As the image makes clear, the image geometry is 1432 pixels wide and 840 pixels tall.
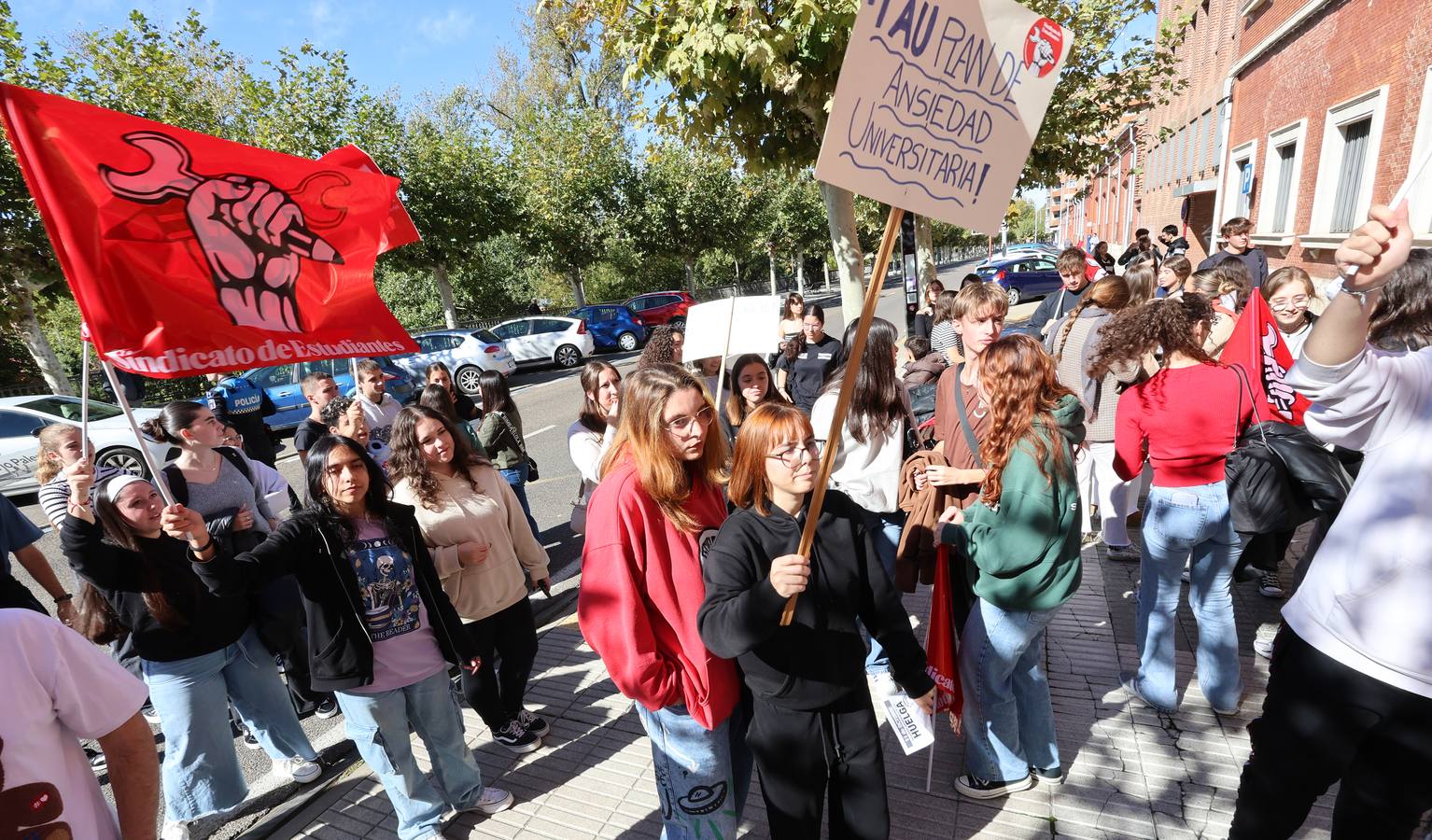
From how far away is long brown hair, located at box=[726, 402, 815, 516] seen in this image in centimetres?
192

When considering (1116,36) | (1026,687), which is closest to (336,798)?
(1026,687)

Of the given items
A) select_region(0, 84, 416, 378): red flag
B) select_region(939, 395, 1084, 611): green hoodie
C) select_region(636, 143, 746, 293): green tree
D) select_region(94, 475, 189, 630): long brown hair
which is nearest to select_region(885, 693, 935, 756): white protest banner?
select_region(939, 395, 1084, 611): green hoodie

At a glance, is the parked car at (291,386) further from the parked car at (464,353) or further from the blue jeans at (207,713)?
the blue jeans at (207,713)

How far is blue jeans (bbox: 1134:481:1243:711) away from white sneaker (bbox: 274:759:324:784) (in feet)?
12.6

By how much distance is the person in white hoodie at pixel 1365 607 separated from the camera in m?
1.51

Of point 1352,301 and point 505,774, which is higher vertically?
point 1352,301

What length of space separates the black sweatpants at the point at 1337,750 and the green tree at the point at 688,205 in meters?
25.8

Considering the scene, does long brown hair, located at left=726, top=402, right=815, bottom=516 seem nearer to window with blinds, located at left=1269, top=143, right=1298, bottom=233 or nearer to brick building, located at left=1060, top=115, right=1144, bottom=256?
window with blinds, located at left=1269, top=143, right=1298, bottom=233

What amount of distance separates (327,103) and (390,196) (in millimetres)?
16434

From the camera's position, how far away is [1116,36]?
1115cm

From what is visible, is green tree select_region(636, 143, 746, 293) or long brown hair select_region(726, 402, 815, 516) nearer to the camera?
long brown hair select_region(726, 402, 815, 516)

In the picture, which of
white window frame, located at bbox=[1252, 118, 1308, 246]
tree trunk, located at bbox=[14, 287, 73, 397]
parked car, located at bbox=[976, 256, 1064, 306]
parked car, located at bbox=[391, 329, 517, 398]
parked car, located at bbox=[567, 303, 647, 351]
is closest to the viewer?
white window frame, located at bbox=[1252, 118, 1308, 246]

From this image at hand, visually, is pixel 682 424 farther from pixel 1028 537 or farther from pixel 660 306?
pixel 660 306

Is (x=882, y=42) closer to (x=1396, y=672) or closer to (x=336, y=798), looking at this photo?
(x=1396, y=672)
